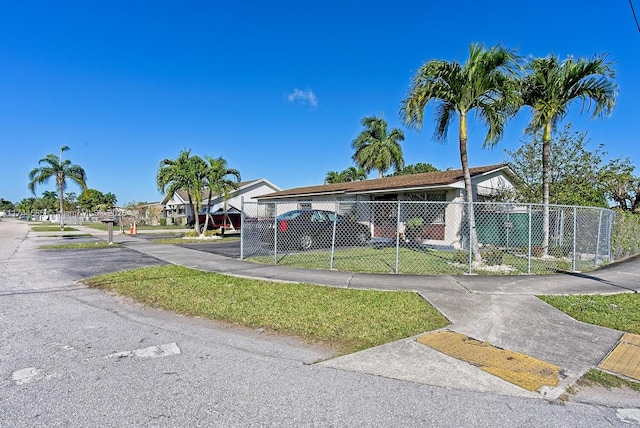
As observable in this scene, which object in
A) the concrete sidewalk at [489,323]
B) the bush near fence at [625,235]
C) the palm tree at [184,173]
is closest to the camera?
the concrete sidewalk at [489,323]

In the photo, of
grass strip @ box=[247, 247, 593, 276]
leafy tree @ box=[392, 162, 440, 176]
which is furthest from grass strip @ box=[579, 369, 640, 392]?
leafy tree @ box=[392, 162, 440, 176]

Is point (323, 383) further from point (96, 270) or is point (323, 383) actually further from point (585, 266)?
point (585, 266)

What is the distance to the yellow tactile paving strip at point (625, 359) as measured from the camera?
3.34 m

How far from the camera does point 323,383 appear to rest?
9.99 feet

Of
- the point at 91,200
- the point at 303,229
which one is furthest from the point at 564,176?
the point at 91,200

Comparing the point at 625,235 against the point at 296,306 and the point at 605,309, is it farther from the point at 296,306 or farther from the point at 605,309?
the point at 296,306

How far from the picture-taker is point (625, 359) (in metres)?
3.62

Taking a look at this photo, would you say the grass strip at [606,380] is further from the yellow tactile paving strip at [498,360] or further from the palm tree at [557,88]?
the palm tree at [557,88]

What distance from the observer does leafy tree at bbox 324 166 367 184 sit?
129ft

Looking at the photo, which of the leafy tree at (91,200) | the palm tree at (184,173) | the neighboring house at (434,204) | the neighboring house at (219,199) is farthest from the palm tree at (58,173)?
the leafy tree at (91,200)

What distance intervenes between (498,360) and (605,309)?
319cm

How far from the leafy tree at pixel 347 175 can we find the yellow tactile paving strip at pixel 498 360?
34278mm

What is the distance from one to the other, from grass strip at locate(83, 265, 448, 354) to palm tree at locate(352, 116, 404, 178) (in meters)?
27.9

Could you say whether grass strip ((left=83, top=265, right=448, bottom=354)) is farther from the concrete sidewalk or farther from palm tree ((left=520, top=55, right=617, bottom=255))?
palm tree ((left=520, top=55, right=617, bottom=255))
